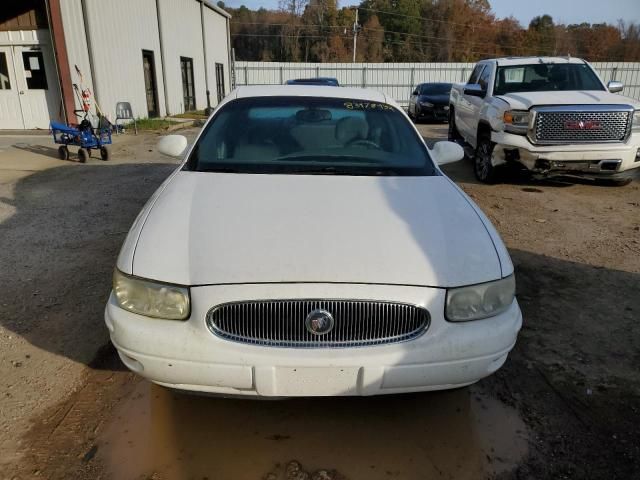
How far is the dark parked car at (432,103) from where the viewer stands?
59.9 ft

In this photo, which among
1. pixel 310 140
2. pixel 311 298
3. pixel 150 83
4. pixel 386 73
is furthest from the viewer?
pixel 386 73

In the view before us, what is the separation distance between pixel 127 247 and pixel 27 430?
1053 mm

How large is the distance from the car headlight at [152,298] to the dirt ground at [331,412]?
2.26ft

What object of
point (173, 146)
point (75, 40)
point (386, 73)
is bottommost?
point (173, 146)

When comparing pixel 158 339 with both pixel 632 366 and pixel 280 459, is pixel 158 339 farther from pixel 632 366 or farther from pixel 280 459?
pixel 632 366

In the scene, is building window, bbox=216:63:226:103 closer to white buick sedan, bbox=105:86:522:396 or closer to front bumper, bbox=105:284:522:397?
white buick sedan, bbox=105:86:522:396

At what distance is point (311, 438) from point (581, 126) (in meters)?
→ 6.15

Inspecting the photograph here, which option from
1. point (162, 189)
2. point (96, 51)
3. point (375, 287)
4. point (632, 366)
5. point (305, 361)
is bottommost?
point (632, 366)

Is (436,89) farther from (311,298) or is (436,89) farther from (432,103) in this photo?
(311,298)

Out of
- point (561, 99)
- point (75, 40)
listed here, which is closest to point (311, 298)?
point (561, 99)

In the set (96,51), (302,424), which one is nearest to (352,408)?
(302,424)

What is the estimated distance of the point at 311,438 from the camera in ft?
8.07

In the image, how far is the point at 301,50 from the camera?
210 feet

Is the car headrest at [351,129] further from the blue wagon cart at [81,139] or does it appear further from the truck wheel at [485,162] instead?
the blue wagon cart at [81,139]
